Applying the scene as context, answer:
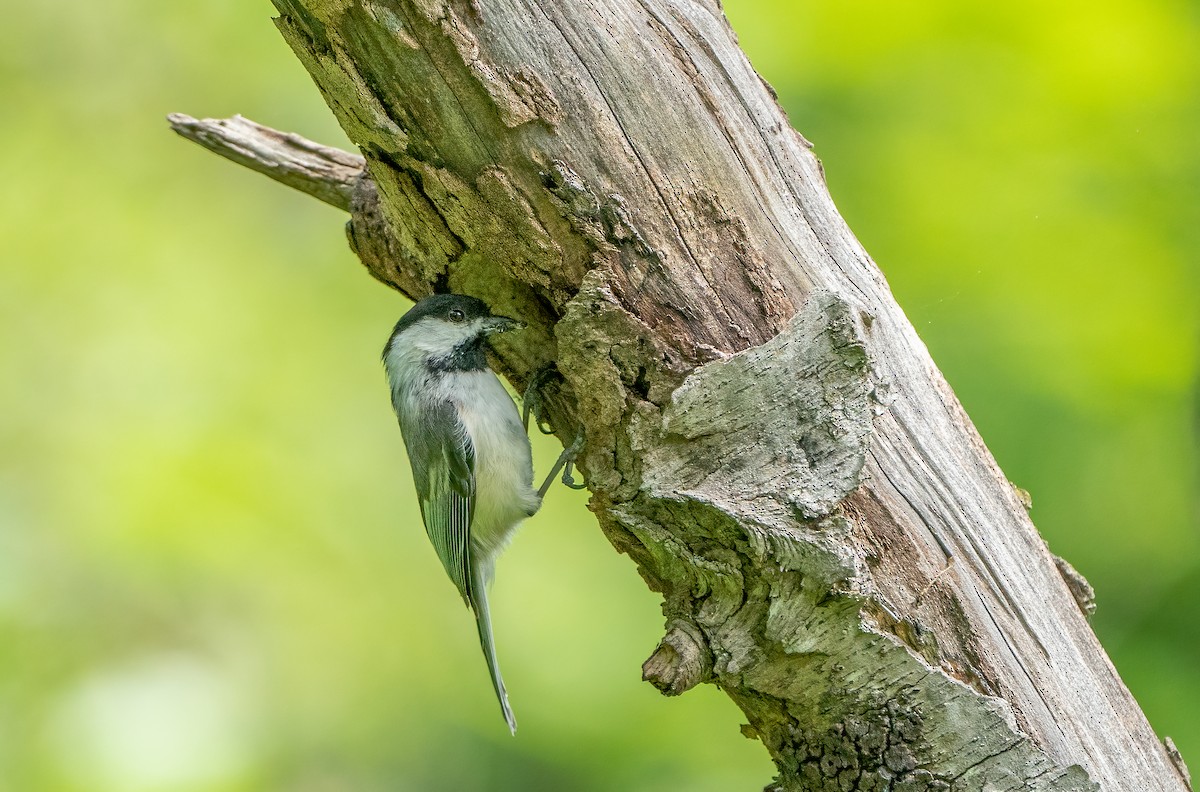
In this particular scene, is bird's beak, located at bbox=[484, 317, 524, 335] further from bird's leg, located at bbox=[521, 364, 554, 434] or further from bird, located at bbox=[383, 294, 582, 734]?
bird, located at bbox=[383, 294, 582, 734]

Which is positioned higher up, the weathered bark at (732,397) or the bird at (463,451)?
the bird at (463,451)

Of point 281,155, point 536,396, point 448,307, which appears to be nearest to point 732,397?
point 536,396

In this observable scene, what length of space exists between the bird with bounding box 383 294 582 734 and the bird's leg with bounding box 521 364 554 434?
0.19 meters

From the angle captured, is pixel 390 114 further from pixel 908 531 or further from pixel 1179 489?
pixel 1179 489

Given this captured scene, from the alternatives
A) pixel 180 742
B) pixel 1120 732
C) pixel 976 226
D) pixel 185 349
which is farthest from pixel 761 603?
pixel 185 349

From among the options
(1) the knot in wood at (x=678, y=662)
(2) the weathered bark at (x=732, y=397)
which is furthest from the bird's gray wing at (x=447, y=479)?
(1) the knot in wood at (x=678, y=662)

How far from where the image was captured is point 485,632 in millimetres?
3207

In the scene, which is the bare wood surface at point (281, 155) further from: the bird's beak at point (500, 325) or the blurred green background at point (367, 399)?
the blurred green background at point (367, 399)

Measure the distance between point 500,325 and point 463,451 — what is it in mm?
728

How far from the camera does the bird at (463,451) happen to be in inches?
122

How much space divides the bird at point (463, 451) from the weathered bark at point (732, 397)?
0.89 m

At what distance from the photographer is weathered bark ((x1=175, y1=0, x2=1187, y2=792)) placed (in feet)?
6.28

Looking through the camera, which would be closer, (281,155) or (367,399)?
(281,155)

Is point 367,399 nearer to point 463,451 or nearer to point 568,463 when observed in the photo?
point 463,451
